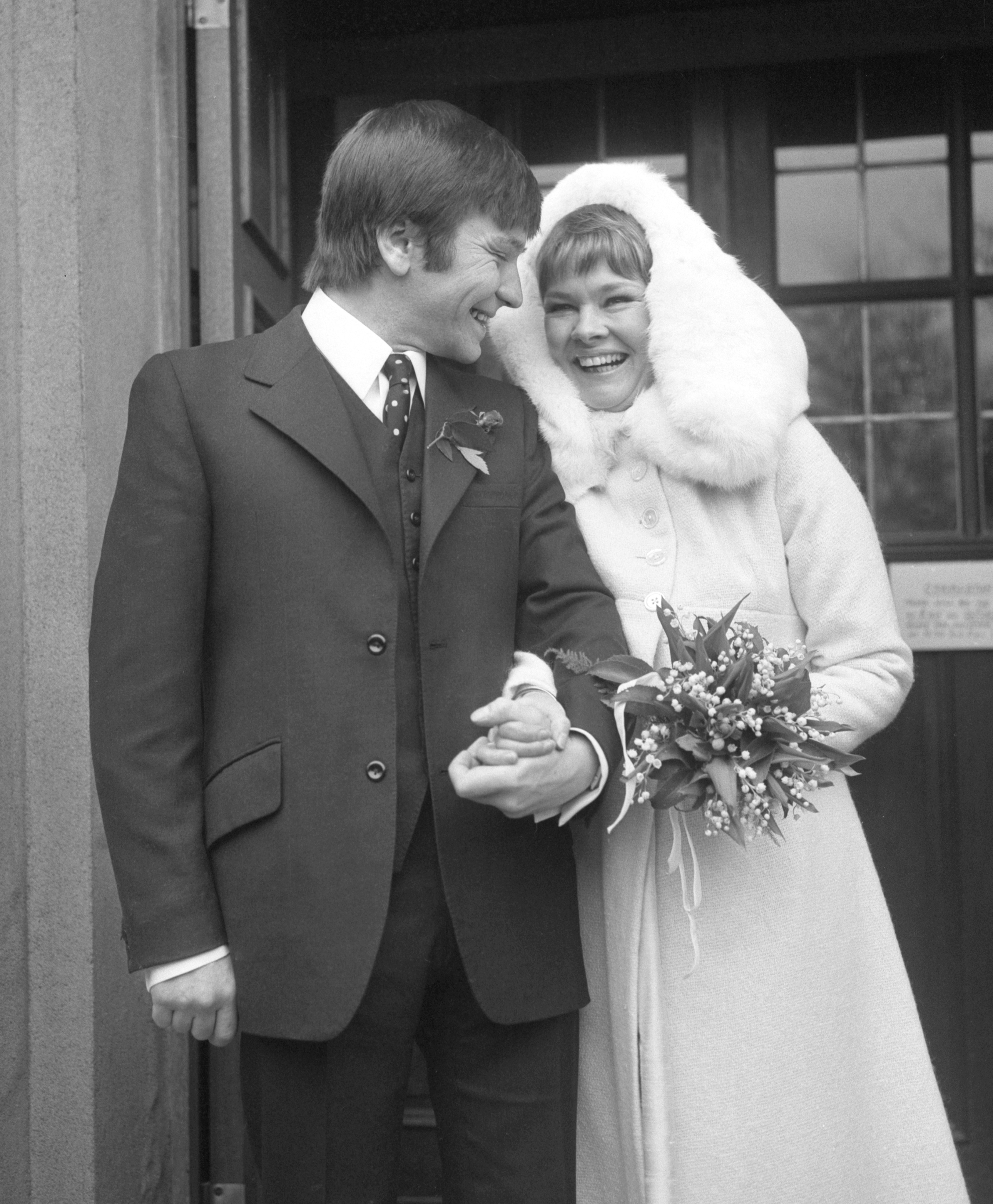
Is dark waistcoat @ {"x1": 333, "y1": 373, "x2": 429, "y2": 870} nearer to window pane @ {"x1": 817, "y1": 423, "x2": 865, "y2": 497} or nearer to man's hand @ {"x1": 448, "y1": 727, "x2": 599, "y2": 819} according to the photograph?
man's hand @ {"x1": 448, "y1": 727, "x2": 599, "y2": 819}

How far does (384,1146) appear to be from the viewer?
2115 millimetres

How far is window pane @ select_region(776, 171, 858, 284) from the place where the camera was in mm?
3580

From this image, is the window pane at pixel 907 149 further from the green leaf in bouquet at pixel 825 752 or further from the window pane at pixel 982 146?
the green leaf in bouquet at pixel 825 752

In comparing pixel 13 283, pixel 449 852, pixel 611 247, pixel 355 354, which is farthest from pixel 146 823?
pixel 611 247

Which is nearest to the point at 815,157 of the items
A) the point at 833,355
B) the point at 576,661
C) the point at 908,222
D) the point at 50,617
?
the point at 908,222

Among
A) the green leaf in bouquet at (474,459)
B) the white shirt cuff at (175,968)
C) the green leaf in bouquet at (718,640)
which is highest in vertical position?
the green leaf in bouquet at (474,459)

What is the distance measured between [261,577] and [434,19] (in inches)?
85.3

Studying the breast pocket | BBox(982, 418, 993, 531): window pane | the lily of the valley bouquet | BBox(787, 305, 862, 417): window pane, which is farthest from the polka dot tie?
BBox(982, 418, 993, 531): window pane

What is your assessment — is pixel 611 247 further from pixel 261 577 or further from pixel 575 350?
pixel 261 577

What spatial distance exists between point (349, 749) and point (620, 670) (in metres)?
0.46

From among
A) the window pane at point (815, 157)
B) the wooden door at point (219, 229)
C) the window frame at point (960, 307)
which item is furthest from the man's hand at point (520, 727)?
the window pane at point (815, 157)

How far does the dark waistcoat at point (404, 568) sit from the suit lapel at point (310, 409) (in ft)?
0.11

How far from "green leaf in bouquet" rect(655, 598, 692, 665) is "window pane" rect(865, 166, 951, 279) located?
180 centimetres

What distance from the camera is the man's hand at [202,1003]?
200cm
